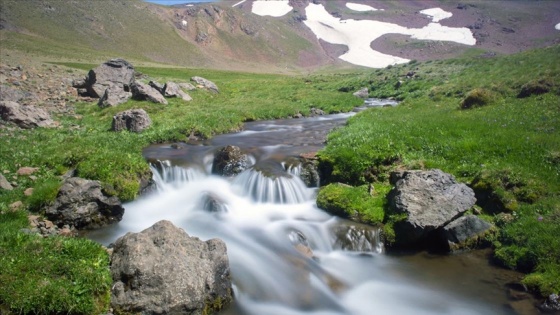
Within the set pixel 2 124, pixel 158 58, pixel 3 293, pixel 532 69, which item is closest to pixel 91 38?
pixel 158 58

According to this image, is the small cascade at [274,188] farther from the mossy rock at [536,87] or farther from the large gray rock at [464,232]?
the mossy rock at [536,87]

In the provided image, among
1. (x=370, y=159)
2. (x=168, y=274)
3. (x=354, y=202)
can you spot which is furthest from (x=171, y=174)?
(x=168, y=274)

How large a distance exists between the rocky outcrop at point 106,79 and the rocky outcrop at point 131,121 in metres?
12.1

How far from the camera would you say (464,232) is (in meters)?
11.5

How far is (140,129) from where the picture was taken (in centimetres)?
2220

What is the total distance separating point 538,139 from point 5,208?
62.5ft

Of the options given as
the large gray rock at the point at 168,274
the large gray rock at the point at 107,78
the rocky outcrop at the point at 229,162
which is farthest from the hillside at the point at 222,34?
the large gray rock at the point at 168,274

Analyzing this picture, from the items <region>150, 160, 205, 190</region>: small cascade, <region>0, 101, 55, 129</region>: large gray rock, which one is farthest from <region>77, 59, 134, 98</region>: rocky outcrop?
<region>150, 160, 205, 190</region>: small cascade

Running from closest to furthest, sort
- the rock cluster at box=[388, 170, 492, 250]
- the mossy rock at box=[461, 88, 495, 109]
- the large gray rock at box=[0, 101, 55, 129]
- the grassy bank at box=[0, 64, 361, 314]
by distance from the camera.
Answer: the grassy bank at box=[0, 64, 361, 314] < the rock cluster at box=[388, 170, 492, 250] < the large gray rock at box=[0, 101, 55, 129] < the mossy rock at box=[461, 88, 495, 109]

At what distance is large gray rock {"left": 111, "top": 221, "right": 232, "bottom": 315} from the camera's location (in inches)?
297

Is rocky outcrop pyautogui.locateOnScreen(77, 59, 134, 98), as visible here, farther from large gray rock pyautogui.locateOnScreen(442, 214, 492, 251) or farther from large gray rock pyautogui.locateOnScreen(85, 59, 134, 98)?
large gray rock pyautogui.locateOnScreen(442, 214, 492, 251)

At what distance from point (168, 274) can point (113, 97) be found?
25401mm

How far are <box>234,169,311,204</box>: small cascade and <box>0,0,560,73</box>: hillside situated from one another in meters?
109

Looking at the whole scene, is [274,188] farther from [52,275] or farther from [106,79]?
[106,79]
